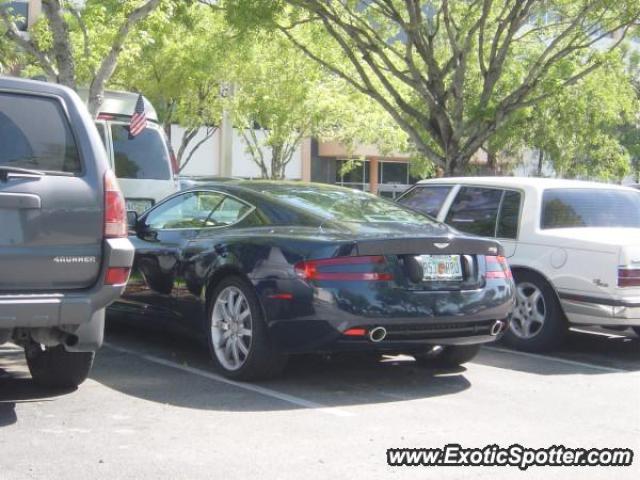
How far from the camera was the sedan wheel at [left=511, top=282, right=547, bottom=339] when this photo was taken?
28.5 ft

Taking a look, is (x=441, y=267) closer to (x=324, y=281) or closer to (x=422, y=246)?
(x=422, y=246)

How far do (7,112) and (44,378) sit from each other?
6.37ft

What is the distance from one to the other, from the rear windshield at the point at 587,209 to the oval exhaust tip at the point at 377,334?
3058mm

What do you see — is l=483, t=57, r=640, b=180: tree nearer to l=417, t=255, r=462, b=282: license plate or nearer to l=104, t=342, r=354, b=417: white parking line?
l=417, t=255, r=462, b=282: license plate

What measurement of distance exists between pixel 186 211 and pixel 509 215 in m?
3.12

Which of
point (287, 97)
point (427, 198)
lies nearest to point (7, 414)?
point (427, 198)

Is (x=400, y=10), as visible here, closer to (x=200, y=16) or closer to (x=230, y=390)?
(x=200, y=16)

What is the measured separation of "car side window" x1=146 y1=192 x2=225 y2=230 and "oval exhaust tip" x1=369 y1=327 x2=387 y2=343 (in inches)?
73.4

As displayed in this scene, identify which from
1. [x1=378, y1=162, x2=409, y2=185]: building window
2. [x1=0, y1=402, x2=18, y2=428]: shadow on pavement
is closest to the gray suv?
[x1=0, y1=402, x2=18, y2=428]: shadow on pavement

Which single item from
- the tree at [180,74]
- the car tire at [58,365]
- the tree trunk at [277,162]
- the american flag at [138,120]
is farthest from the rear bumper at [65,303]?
the tree trunk at [277,162]

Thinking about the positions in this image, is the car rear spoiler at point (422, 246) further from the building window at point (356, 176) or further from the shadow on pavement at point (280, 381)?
the building window at point (356, 176)

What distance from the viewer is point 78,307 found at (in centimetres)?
541

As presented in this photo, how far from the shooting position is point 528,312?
8797 mm

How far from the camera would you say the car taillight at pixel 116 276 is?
557 cm
